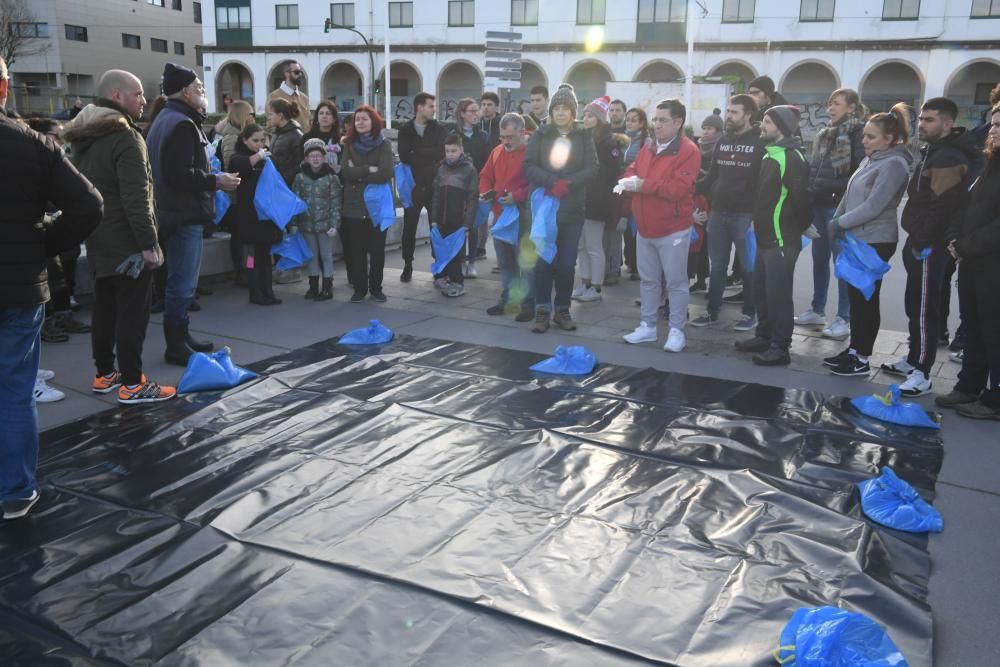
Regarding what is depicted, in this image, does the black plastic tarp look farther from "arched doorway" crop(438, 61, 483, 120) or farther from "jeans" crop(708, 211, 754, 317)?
"arched doorway" crop(438, 61, 483, 120)

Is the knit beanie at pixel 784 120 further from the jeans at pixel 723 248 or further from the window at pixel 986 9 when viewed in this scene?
the window at pixel 986 9

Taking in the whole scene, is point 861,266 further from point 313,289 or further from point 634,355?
point 313,289

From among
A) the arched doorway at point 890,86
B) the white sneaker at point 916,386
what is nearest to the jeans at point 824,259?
the white sneaker at point 916,386

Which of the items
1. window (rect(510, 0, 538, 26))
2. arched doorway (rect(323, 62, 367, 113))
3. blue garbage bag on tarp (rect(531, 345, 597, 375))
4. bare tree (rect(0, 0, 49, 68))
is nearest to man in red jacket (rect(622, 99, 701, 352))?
blue garbage bag on tarp (rect(531, 345, 597, 375))

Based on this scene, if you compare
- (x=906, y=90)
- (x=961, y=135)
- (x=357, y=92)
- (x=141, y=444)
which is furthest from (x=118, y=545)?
(x=357, y=92)

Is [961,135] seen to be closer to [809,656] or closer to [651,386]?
[651,386]

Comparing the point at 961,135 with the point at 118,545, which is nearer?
the point at 118,545

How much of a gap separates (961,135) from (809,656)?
14.0 feet

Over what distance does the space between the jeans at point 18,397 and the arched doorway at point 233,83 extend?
47.7 m

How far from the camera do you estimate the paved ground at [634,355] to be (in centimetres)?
302

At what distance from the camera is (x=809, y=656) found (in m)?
2.42

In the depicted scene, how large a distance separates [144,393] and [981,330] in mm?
5116

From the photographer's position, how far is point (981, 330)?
16.0 feet

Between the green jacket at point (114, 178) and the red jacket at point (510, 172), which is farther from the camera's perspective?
the red jacket at point (510, 172)
